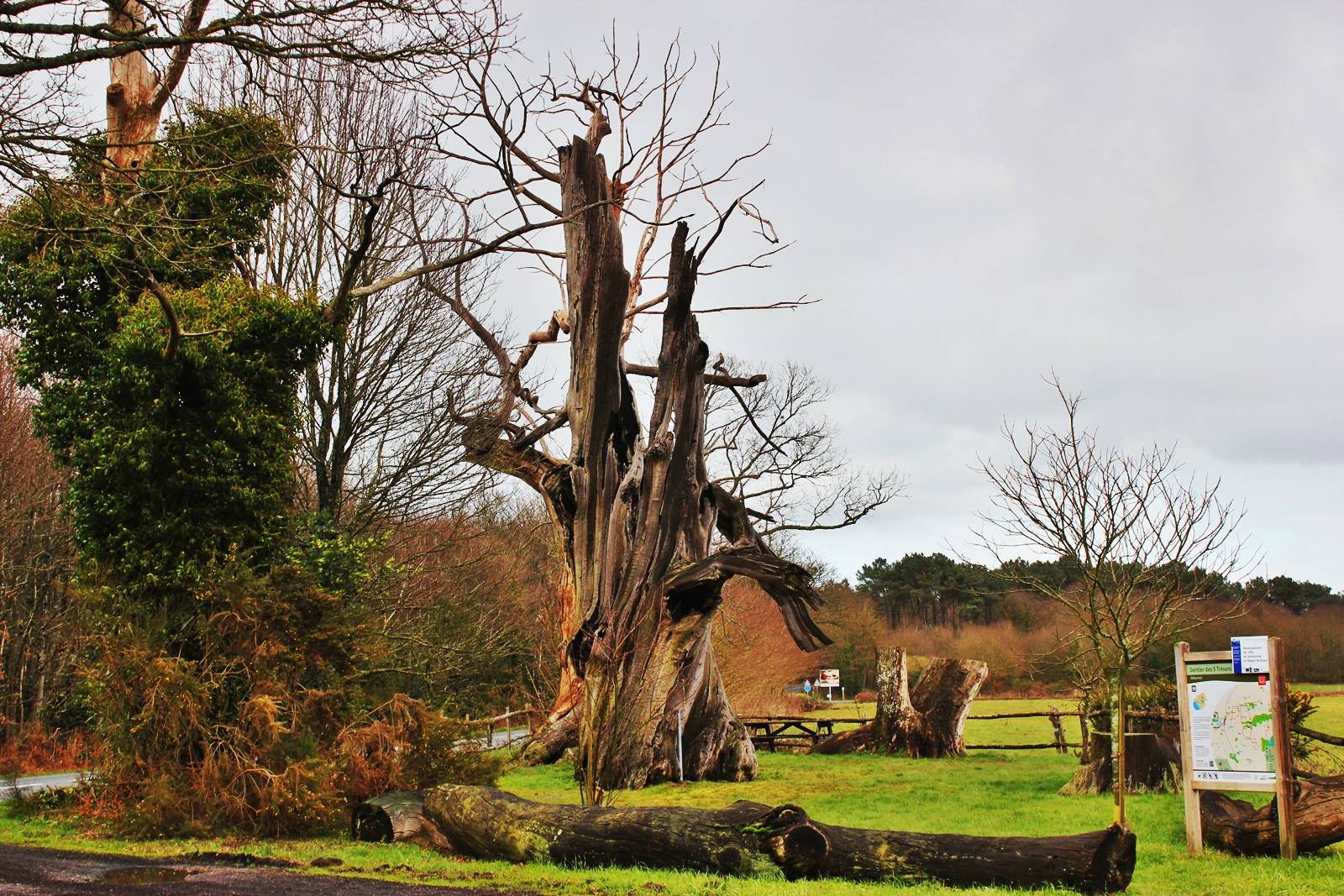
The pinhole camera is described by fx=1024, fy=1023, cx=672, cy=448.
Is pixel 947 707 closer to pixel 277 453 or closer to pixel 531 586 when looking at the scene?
pixel 277 453

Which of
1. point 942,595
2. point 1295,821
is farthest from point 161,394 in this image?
point 942,595

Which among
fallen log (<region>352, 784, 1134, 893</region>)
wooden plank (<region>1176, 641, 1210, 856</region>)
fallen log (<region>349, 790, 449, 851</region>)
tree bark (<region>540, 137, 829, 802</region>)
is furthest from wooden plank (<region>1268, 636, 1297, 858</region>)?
fallen log (<region>349, 790, 449, 851</region>)

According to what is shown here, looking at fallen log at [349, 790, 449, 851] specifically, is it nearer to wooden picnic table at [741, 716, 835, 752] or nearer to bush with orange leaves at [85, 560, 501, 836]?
bush with orange leaves at [85, 560, 501, 836]

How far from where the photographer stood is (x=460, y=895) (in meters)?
6.97

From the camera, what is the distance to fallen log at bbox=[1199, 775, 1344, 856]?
927 centimetres

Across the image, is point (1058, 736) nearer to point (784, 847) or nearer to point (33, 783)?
point (784, 847)

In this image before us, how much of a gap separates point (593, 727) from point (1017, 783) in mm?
8553

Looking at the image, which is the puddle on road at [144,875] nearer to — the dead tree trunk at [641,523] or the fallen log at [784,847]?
the fallen log at [784,847]

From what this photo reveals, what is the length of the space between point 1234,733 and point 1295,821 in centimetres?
88

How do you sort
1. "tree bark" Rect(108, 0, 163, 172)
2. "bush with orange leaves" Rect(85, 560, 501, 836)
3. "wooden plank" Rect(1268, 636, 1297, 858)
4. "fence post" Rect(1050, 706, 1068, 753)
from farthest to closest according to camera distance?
"fence post" Rect(1050, 706, 1068, 753)
"tree bark" Rect(108, 0, 163, 172)
"bush with orange leaves" Rect(85, 560, 501, 836)
"wooden plank" Rect(1268, 636, 1297, 858)

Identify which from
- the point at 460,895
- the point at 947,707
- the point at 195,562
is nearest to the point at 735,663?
the point at 947,707

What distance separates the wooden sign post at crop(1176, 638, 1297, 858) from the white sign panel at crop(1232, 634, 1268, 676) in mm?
12

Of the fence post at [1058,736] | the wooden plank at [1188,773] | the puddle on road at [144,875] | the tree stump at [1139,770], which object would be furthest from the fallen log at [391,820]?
the fence post at [1058,736]

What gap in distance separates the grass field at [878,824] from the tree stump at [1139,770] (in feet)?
1.29
